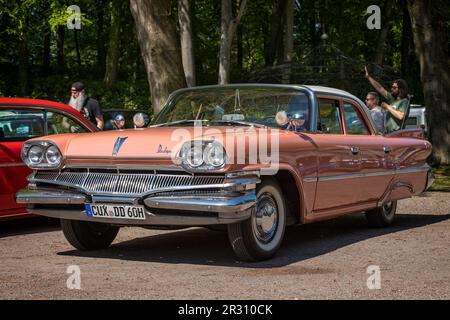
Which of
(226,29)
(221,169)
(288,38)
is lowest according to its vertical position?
(221,169)

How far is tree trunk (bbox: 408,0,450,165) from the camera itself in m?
17.6

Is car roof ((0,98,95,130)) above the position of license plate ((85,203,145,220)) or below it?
above

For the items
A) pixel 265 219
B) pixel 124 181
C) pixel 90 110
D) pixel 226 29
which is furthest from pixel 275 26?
pixel 124 181

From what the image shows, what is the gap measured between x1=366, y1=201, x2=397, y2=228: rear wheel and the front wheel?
2692mm

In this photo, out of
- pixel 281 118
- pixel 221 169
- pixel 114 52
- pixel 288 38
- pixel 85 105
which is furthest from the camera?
pixel 114 52

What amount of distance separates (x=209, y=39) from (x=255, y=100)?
35953 mm

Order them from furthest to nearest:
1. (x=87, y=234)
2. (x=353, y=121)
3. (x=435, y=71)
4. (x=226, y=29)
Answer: (x=226, y=29) → (x=435, y=71) → (x=353, y=121) → (x=87, y=234)

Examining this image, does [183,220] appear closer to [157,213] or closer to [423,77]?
[157,213]

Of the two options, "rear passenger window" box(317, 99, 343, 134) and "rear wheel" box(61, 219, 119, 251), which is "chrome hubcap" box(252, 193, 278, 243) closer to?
"rear passenger window" box(317, 99, 343, 134)

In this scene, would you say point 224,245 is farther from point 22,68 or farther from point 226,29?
point 22,68

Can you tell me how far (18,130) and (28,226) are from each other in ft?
4.52

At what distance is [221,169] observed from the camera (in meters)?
6.40

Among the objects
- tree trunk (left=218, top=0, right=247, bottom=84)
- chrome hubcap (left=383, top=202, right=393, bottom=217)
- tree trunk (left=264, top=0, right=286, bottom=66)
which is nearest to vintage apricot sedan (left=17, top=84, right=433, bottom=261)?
chrome hubcap (left=383, top=202, right=393, bottom=217)

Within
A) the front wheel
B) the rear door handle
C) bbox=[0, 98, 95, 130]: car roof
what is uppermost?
bbox=[0, 98, 95, 130]: car roof
